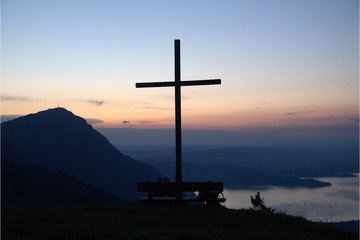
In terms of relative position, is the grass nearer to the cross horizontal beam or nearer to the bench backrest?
the bench backrest

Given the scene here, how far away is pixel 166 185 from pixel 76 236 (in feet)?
14.9

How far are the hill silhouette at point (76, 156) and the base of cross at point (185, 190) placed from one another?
142m

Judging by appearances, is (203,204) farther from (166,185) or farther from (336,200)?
(336,200)

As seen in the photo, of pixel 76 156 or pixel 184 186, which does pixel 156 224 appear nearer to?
pixel 184 186

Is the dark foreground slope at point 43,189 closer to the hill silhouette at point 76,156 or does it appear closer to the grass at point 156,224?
the hill silhouette at point 76,156

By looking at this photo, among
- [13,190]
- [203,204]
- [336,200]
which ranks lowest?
[336,200]

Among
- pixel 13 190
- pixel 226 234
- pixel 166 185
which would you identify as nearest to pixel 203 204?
pixel 166 185

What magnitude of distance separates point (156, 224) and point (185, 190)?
2887mm

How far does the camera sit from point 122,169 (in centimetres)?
18162

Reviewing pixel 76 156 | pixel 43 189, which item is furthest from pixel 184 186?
pixel 76 156

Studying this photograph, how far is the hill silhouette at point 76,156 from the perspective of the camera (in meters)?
157

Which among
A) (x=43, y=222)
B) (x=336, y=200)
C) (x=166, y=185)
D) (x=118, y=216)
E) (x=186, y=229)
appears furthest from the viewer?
(x=336, y=200)

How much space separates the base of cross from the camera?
11156mm

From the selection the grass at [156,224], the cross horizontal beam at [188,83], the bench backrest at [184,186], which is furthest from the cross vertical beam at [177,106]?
the grass at [156,224]
